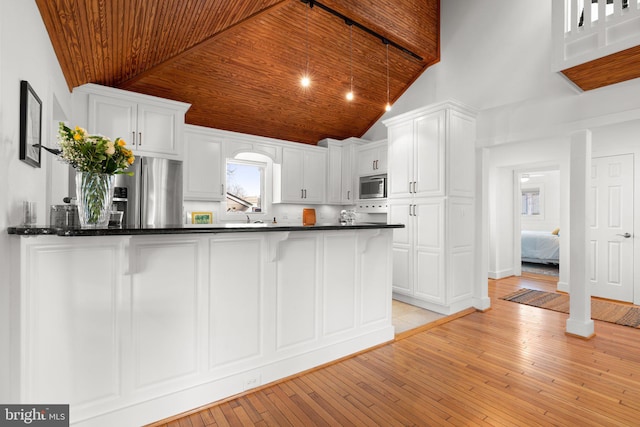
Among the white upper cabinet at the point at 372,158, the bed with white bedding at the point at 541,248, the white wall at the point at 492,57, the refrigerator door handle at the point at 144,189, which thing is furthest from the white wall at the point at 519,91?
the refrigerator door handle at the point at 144,189

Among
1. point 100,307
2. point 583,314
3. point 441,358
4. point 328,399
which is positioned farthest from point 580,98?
point 100,307

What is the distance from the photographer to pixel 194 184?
4.43 metres

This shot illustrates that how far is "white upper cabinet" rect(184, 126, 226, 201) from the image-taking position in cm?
439

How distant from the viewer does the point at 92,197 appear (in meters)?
1.61

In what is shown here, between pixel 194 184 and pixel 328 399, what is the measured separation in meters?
3.39

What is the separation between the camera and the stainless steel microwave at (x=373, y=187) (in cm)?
535

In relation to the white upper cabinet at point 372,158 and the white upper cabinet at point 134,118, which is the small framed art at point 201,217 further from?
the white upper cabinet at point 372,158

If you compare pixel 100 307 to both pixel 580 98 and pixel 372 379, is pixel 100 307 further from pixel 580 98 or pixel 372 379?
pixel 580 98

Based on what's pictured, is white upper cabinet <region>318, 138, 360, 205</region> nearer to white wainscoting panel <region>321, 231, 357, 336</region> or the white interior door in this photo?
white wainscoting panel <region>321, 231, 357, 336</region>

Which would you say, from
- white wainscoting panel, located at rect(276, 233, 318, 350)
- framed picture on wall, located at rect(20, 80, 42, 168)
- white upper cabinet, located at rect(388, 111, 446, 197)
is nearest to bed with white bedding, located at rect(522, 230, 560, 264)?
white upper cabinet, located at rect(388, 111, 446, 197)

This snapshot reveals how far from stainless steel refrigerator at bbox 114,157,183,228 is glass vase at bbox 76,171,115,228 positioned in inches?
70.1

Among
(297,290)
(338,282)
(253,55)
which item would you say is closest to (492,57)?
(253,55)

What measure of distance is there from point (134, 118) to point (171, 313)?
9.05ft

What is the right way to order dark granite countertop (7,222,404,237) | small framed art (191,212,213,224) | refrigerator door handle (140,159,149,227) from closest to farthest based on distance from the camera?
1. dark granite countertop (7,222,404,237)
2. refrigerator door handle (140,159,149,227)
3. small framed art (191,212,213,224)
